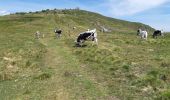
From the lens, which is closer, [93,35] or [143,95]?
[143,95]

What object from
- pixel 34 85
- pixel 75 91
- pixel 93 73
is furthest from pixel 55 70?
pixel 75 91

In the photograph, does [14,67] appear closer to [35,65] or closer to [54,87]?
[35,65]

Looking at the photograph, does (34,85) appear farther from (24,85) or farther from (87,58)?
(87,58)

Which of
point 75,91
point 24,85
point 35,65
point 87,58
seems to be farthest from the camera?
point 87,58

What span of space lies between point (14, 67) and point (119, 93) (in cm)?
1307

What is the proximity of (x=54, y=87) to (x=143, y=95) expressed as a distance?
16.7 feet

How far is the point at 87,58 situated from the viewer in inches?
1273

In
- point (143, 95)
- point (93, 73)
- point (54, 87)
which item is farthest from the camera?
point (93, 73)

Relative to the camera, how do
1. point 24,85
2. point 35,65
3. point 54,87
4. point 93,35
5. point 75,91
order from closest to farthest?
point 75,91 < point 54,87 < point 24,85 < point 35,65 < point 93,35

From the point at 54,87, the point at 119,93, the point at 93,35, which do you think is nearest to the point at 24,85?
the point at 54,87

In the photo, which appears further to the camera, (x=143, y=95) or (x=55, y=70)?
(x=55, y=70)

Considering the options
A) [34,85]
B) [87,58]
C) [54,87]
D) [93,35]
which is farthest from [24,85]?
[93,35]

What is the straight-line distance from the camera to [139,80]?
2105 cm

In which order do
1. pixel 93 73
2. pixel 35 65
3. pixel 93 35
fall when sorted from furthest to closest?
pixel 93 35 < pixel 35 65 < pixel 93 73
